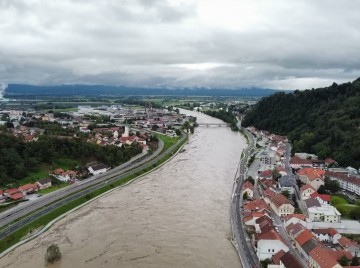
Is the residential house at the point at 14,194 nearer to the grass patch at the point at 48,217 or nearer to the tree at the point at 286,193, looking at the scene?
the grass patch at the point at 48,217

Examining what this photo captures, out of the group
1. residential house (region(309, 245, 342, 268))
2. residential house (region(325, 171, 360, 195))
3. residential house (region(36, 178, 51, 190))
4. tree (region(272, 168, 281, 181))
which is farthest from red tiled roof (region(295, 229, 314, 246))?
residential house (region(36, 178, 51, 190))

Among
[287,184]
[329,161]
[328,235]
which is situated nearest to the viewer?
[328,235]

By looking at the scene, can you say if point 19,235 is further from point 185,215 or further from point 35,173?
point 35,173

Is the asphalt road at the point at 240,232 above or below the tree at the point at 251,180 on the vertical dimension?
below

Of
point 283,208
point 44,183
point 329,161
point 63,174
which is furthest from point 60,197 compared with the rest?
point 329,161

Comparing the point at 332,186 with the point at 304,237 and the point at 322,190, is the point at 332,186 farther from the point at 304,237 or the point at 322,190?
the point at 304,237

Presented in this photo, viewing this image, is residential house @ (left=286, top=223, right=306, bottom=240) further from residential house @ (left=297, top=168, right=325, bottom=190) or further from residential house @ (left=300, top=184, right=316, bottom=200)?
residential house @ (left=297, top=168, right=325, bottom=190)

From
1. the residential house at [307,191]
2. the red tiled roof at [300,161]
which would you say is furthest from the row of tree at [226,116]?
the residential house at [307,191]
